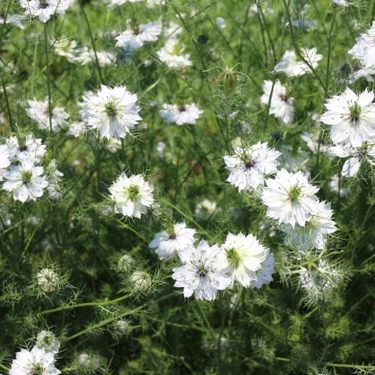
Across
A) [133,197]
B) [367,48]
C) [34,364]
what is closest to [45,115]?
[133,197]

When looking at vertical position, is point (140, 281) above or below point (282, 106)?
below

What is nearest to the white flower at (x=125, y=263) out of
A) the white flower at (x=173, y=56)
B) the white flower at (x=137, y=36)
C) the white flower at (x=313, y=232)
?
the white flower at (x=313, y=232)

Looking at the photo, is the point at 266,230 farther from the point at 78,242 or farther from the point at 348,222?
the point at 78,242

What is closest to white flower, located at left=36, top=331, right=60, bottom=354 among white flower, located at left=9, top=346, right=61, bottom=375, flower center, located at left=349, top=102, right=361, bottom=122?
white flower, located at left=9, top=346, right=61, bottom=375

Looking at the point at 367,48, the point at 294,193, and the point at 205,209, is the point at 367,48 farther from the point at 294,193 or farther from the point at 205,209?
the point at 205,209

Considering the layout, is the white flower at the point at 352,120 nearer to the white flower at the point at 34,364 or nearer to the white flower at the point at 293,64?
the white flower at the point at 293,64

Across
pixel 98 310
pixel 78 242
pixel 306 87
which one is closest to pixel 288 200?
pixel 98 310
